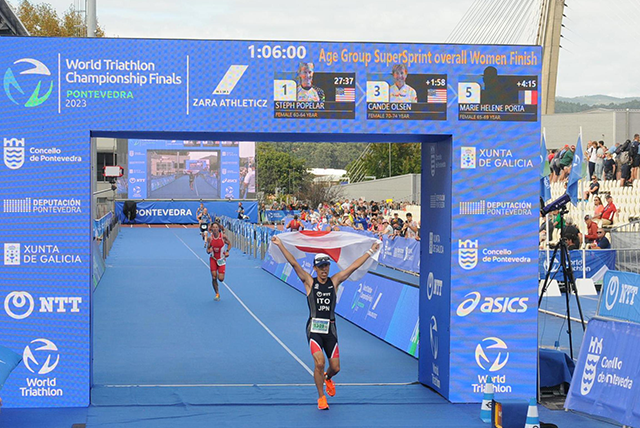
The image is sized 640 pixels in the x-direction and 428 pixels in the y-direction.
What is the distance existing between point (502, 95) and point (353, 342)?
6.57 metres

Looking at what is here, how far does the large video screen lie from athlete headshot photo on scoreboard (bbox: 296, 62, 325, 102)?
49785 mm

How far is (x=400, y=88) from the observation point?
1111 cm

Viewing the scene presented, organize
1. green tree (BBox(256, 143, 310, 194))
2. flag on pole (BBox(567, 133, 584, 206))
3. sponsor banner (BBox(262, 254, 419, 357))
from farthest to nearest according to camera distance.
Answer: green tree (BBox(256, 143, 310, 194)) → sponsor banner (BBox(262, 254, 419, 357)) → flag on pole (BBox(567, 133, 584, 206))

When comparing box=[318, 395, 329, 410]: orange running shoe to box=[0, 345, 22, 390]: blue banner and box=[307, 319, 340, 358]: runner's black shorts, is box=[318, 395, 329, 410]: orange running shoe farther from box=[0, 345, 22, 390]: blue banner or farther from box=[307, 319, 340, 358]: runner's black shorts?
box=[0, 345, 22, 390]: blue banner

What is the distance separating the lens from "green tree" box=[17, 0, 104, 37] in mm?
59875

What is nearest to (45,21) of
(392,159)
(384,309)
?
(392,159)

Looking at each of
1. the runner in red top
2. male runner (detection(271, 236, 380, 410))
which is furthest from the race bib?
the runner in red top

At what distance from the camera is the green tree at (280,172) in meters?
112

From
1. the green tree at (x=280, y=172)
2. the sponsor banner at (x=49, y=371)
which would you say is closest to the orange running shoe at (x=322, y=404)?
the sponsor banner at (x=49, y=371)

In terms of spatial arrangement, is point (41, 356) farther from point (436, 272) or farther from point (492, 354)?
point (492, 354)

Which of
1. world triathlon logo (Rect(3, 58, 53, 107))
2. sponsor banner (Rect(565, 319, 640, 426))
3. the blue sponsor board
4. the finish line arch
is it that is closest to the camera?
sponsor banner (Rect(565, 319, 640, 426))

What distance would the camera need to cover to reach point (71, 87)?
10.7 m

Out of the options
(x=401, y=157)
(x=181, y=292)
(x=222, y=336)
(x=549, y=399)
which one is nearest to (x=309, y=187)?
(x=401, y=157)

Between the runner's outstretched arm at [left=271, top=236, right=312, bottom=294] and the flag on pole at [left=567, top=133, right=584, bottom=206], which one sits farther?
the flag on pole at [left=567, top=133, right=584, bottom=206]
